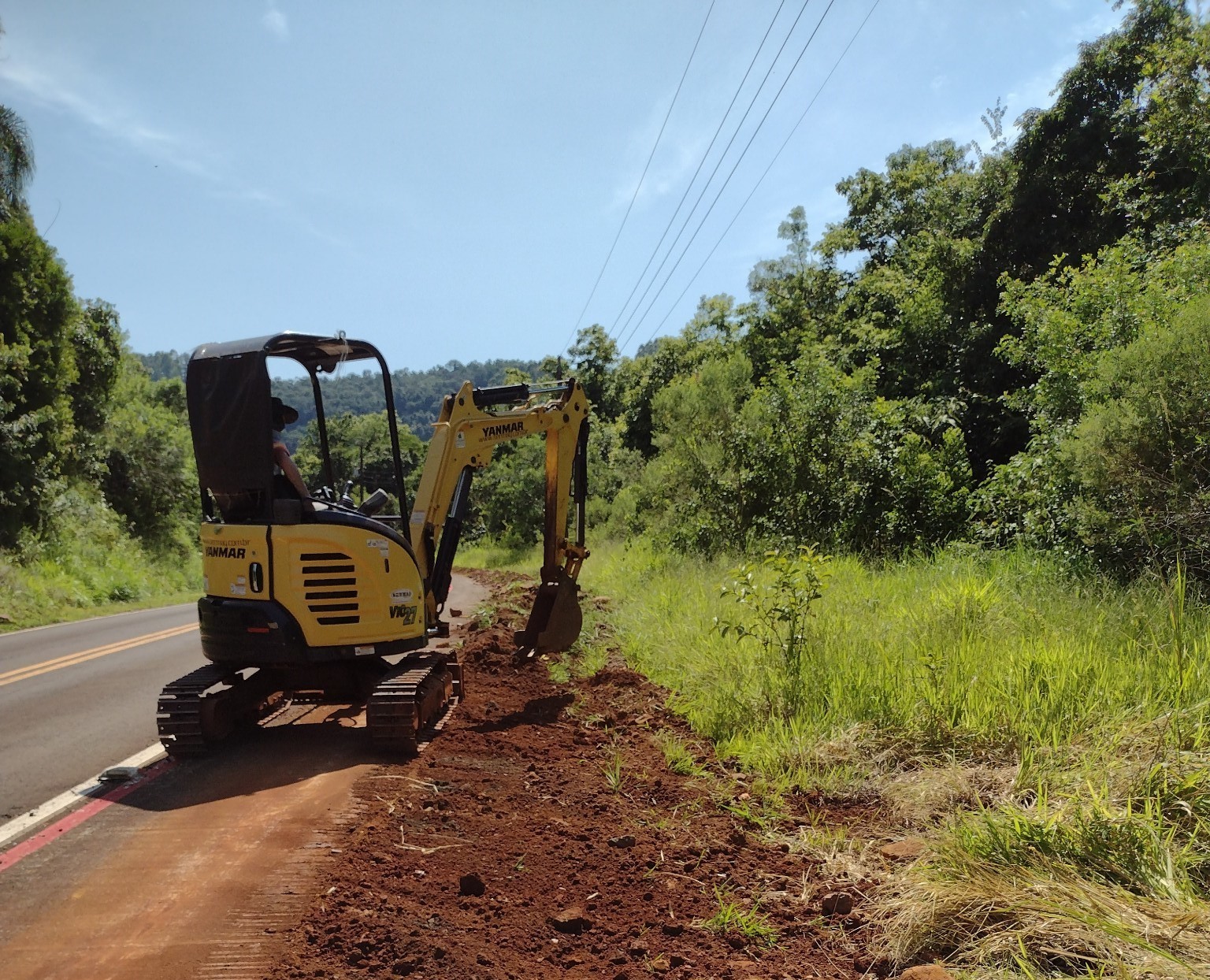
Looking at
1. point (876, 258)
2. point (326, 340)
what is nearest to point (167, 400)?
point (876, 258)

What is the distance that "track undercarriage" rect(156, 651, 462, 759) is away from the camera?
6086 mm

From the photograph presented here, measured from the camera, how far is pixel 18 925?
3.79 meters

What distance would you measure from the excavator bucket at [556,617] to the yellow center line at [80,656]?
19.7 feet

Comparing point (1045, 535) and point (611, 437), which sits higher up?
point (611, 437)

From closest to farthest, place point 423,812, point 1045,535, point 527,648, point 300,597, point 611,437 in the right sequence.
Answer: point 423,812
point 300,597
point 527,648
point 1045,535
point 611,437

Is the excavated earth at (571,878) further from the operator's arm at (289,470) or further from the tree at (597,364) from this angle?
the tree at (597,364)

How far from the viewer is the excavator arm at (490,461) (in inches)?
300

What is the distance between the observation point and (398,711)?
601 cm

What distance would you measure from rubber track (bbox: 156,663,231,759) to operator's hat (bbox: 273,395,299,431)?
7.02 feet

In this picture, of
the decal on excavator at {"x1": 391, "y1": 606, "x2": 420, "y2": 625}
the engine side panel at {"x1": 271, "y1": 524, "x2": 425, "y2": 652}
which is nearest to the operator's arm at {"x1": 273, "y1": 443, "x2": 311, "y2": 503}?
the engine side panel at {"x1": 271, "y1": 524, "x2": 425, "y2": 652}

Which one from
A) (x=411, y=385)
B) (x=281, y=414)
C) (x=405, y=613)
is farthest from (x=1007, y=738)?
(x=411, y=385)

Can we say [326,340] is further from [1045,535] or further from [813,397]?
[813,397]

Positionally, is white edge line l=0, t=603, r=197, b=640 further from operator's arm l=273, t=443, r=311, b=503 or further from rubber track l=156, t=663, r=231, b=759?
operator's arm l=273, t=443, r=311, b=503

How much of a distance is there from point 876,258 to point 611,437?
1422 centimetres
